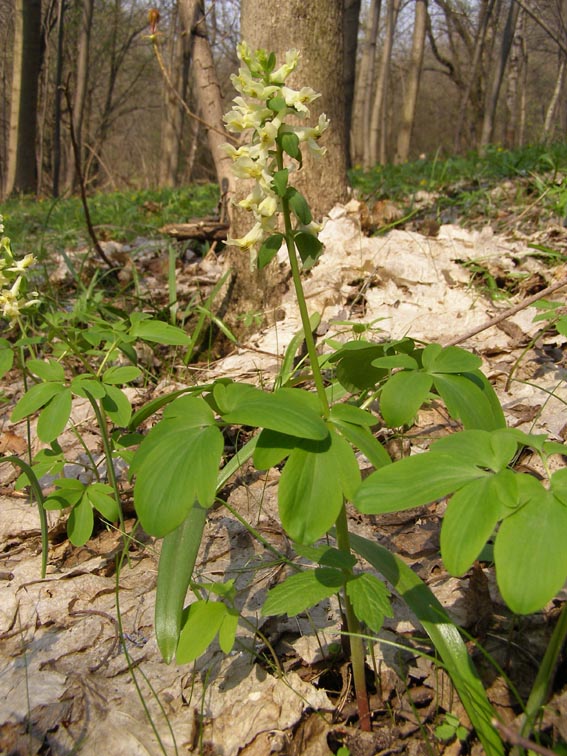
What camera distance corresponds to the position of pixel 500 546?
2.54 feet

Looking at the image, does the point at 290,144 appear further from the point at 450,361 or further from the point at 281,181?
the point at 450,361

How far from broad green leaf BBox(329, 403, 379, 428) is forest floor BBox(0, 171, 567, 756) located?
40cm

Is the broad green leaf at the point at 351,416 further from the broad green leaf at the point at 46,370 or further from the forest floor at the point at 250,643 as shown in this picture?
the broad green leaf at the point at 46,370

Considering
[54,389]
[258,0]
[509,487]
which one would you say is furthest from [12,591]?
[258,0]

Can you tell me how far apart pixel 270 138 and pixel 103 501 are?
42.9 inches

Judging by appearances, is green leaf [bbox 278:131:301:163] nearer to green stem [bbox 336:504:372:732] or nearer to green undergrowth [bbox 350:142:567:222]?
green stem [bbox 336:504:372:732]

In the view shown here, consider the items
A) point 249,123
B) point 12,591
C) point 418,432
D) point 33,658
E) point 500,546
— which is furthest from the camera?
point 418,432

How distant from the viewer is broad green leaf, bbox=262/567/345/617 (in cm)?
99

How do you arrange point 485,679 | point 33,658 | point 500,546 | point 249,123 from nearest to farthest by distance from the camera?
point 500,546 → point 249,123 → point 485,679 → point 33,658

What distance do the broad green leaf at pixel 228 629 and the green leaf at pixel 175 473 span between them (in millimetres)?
338

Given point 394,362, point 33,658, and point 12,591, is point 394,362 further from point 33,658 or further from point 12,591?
point 12,591

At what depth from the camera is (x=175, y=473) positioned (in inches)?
36.0

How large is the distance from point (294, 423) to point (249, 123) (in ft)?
1.99

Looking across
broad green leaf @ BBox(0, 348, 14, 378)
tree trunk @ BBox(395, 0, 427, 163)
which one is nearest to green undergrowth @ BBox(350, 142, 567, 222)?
broad green leaf @ BBox(0, 348, 14, 378)
